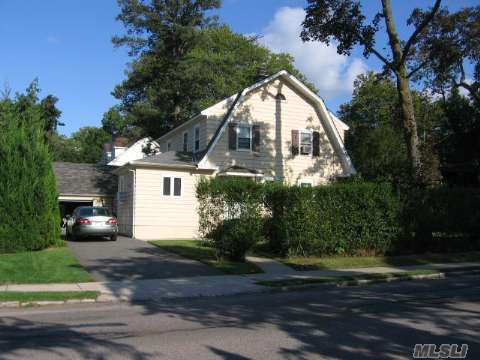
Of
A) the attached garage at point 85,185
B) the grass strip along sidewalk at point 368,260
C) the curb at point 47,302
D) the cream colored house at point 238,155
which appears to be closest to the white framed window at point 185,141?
the cream colored house at point 238,155

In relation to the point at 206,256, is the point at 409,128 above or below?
above

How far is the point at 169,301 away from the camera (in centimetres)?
1110

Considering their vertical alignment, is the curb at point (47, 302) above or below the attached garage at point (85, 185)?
below

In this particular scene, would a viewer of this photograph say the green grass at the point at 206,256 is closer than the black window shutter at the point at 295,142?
Yes

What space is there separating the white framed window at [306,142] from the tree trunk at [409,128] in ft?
23.3

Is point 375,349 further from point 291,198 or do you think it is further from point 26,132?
point 26,132

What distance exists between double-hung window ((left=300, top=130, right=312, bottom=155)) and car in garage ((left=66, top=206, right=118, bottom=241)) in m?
11.1

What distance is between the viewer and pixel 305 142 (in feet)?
93.7

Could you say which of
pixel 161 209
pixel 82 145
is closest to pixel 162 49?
pixel 161 209

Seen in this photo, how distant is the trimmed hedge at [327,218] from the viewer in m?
Answer: 16.2

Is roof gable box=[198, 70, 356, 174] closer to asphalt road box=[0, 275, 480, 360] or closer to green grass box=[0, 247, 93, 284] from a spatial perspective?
green grass box=[0, 247, 93, 284]

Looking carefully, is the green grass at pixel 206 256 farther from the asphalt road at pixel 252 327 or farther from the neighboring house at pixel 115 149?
the neighboring house at pixel 115 149

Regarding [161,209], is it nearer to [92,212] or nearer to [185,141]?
[92,212]

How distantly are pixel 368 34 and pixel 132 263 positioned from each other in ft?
47.1
